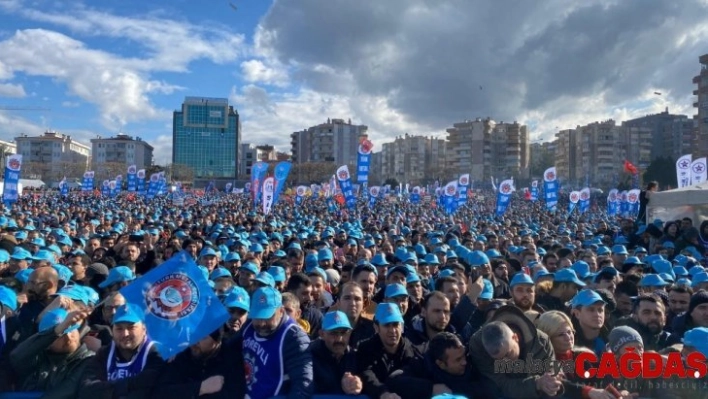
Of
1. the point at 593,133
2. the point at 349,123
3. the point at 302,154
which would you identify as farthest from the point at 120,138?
the point at 593,133

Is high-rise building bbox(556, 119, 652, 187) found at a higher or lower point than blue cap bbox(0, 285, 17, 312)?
higher

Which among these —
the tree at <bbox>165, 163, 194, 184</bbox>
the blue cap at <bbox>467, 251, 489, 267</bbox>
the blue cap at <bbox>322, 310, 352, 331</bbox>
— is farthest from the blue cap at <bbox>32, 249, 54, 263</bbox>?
the tree at <bbox>165, 163, 194, 184</bbox>

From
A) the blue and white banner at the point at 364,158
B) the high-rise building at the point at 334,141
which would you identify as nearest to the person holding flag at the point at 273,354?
the blue and white banner at the point at 364,158

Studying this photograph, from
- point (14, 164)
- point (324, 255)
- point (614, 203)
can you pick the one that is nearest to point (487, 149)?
point (614, 203)

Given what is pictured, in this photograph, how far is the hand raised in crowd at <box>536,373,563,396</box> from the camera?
3252mm

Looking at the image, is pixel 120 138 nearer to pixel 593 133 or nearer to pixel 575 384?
pixel 593 133

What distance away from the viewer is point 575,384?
3379mm

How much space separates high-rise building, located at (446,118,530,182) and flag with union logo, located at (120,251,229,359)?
106190 millimetres

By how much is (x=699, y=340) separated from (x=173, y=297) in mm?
3223

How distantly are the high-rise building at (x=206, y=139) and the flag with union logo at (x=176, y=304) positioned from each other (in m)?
112

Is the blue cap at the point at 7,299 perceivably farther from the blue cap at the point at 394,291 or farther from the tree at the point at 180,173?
the tree at the point at 180,173

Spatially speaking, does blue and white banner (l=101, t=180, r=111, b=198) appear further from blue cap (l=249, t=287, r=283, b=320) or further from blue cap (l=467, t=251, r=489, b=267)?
blue cap (l=249, t=287, r=283, b=320)

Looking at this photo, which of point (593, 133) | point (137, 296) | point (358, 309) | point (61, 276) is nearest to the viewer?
point (137, 296)

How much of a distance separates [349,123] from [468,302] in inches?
4911
